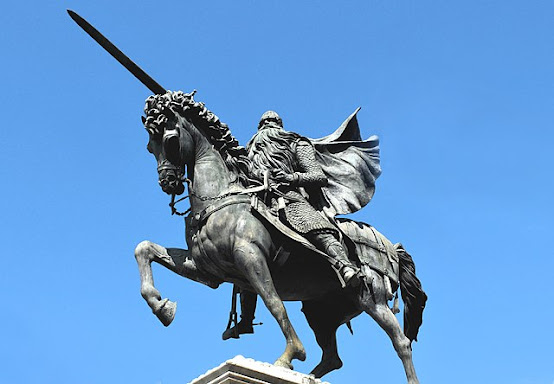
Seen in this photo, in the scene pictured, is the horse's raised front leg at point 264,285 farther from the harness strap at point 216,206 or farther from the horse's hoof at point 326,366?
the horse's hoof at point 326,366

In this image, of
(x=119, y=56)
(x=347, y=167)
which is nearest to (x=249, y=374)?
(x=347, y=167)

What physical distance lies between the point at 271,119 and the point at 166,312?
3162 mm

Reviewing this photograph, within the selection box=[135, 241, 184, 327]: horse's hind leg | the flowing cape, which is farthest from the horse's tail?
box=[135, 241, 184, 327]: horse's hind leg

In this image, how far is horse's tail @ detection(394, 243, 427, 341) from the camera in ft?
53.8

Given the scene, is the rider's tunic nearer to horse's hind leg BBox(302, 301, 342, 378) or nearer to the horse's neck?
the horse's neck

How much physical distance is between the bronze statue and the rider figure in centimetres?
1

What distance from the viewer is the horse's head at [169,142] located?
50.8 feet

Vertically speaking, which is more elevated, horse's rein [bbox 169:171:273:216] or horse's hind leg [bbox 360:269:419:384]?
horse's rein [bbox 169:171:273:216]

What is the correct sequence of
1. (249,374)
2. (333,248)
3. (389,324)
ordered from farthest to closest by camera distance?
1. (389,324)
2. (333,248)
3. (249,374)

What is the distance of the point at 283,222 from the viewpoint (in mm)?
15195

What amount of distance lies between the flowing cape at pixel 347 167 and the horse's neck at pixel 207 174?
124 centimetres

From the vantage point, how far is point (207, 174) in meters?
15.5

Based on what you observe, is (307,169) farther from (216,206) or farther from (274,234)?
(216,206)

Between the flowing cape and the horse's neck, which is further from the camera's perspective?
the flowing cape
